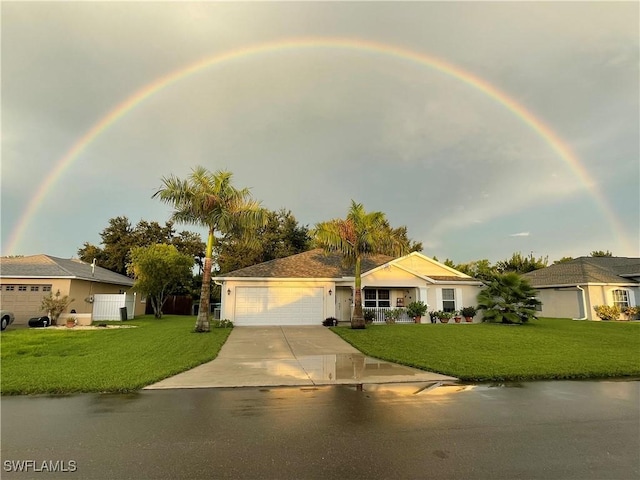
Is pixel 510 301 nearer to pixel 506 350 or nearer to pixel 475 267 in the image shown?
pixel 506 350

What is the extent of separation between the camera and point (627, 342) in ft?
40.4

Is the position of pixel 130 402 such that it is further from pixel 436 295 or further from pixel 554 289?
pixel 554 289

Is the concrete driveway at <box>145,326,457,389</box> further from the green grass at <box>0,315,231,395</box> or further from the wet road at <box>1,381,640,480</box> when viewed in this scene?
the wet road at <box>1,381,640,480</box>

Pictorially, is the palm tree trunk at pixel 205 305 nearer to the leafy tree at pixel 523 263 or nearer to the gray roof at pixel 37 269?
the gray roof at pixel 37 269

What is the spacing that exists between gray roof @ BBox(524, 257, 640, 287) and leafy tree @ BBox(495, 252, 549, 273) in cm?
911

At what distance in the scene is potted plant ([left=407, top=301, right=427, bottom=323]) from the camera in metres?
19.5

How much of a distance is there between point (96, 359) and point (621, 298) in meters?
29.1

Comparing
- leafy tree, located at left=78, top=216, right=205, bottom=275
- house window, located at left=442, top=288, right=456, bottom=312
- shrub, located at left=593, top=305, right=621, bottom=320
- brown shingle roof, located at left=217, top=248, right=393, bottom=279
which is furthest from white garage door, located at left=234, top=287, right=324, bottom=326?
leafy tree, located at left=78, top=216, right=205, bottom=275

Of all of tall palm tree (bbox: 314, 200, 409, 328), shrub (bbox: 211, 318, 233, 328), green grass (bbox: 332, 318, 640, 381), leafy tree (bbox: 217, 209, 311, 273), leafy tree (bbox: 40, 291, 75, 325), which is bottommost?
green grass (bbox: 332, 318, 640, 381)

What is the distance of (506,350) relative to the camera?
1085 centimetres

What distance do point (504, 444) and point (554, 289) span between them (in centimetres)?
2477

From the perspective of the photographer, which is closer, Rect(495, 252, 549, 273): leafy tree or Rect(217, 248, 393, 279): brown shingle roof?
Rect(217, 248, 393, 279): brown shingle roof

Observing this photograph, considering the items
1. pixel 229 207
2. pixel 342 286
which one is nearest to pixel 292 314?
pixel 342 286

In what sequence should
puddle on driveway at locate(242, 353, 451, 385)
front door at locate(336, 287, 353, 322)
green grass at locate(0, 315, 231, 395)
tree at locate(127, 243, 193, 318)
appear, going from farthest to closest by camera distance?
tree at locate(127, 243, 193, 318), front door at locate(336, 287, 353, 322), puddle on driveway at locate(242, 353, 451, 385), green grass at locate(0, 315, 231, 395)
